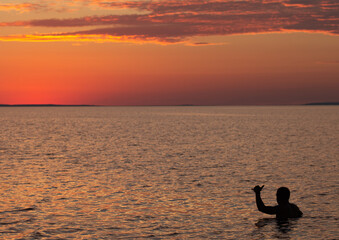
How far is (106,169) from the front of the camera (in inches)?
Answer: 1684

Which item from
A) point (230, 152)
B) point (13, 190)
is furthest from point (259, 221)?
point (230, 152)

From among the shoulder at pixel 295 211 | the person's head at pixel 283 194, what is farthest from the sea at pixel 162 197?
the person's head at pixel 283 194

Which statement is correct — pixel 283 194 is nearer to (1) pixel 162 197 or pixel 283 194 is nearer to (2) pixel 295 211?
(2) pixel 295 211

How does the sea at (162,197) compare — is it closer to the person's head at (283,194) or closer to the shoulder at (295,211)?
the shoulder at (295,211)

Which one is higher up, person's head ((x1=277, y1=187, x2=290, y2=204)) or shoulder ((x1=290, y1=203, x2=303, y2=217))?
person's head ((x1=277, y1=187, x2=290, y2=204))

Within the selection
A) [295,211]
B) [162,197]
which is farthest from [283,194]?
[162,197]

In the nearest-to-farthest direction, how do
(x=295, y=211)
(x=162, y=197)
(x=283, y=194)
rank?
(x=283, y=194), (x=295, y=211), (x=162, y=197)

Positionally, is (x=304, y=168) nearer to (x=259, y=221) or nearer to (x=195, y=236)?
(x=259, y=221)

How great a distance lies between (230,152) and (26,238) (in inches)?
1666

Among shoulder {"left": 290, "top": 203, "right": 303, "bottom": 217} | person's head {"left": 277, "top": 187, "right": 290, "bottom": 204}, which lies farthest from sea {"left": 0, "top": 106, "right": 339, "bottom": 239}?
person's head {"left": 277, "top": 187, "right": 290, "bottom": 204}

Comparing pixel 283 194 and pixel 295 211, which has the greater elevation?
pixel 283 194

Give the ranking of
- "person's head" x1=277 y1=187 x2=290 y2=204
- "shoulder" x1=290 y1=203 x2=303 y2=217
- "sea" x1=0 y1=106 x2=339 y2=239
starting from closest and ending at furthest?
1. "sea" x1=0 y1=106 x2=339 y2=239
2. "person's head" x1=277 y1=187 x2=290 y2=204
3. "shoulder" x1=290 y1=203 x2=303 y2=217

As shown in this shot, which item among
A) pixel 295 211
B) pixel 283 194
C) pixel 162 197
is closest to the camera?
pixel 283 194

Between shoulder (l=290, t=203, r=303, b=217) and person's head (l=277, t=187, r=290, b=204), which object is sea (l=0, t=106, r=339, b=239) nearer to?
shoulder (l=290, t=203, r=303, b=217)
